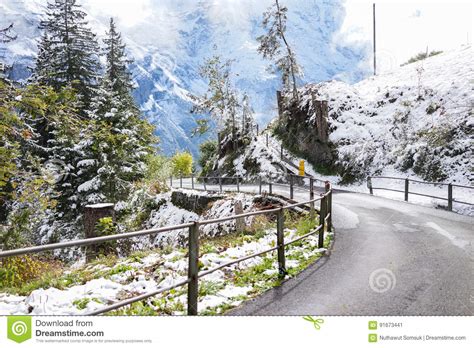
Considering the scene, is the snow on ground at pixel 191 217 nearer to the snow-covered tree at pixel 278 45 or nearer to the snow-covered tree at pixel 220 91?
the snow-covered tree at pixel 220 91

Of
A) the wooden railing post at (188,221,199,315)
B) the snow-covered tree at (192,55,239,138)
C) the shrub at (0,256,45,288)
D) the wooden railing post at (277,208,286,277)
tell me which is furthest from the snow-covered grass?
the snow-covered tree at (192,55,239,138)

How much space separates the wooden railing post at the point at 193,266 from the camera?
166 inches

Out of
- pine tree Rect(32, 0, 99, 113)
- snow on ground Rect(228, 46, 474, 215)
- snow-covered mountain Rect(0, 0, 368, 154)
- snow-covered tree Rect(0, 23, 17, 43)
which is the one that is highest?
snow-covered mountain Rect(0, 0, 368, 154)

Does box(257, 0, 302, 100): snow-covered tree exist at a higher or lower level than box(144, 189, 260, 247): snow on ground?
higher

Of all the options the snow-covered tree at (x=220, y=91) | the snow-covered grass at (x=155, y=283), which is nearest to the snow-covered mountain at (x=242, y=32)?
the snow-covered tree at (x=220, y=91)

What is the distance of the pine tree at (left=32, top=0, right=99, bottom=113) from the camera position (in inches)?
1219

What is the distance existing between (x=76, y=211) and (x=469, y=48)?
36507 millimetres

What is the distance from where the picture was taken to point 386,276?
6.23 metres

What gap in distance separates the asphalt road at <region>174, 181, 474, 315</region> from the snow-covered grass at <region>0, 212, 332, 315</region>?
393 mm

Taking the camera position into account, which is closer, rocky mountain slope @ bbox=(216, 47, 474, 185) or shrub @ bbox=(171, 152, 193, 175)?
rocky mountain slope @ bbox=(216, 47, 474, 185)

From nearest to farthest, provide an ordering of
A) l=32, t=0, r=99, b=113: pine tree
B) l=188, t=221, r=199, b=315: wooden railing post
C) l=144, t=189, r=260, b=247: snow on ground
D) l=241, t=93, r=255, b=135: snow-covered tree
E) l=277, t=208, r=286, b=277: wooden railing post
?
l=188, t=221, r=199, b=315: wooden railing post → l=277, t=208, r=286, b=277: wooden railing post → l=144, t=189, r=260, b=247: snow on ground → l=32, t=0, r=99, b=113: pine tree → l=241, t=93, r=255, b=135: snow-covered tree

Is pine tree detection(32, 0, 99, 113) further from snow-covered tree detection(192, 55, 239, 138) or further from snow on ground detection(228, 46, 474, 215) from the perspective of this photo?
snow on ground detection(228, 46, 474, 215)
